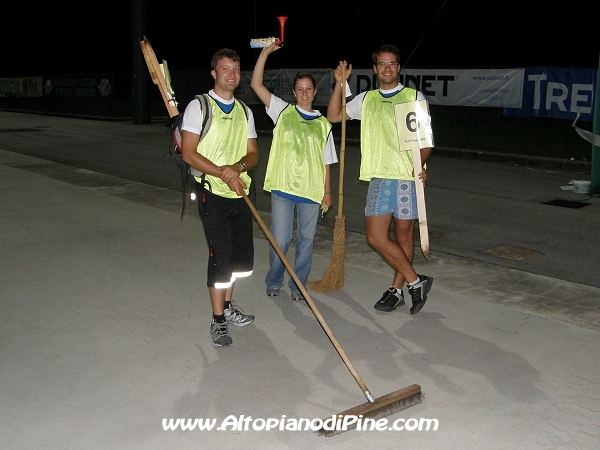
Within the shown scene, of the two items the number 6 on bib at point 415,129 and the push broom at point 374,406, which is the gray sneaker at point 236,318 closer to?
the push broom at point 374,406

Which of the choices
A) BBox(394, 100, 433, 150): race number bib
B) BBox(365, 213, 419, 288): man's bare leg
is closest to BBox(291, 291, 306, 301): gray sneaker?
BBox(365, 213, 419, 288): man's bare leg

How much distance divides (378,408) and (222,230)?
173 centimetres

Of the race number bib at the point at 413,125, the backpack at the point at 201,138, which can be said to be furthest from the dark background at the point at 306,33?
the backpack at the point at 201,138

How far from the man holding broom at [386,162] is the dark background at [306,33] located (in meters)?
19.4

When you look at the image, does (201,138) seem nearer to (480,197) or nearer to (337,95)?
(337,95)

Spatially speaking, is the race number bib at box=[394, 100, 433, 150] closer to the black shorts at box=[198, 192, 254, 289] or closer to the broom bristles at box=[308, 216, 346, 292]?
the broom bristles at box=[308, 216, 346, 292]

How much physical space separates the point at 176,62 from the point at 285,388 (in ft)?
159

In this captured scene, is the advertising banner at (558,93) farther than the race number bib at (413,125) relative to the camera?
Yes

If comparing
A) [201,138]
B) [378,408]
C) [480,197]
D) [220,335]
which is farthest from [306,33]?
[378,408]

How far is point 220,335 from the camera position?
5.06 metres

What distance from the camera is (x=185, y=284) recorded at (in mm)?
6473

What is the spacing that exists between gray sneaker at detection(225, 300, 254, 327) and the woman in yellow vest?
75 centimetres

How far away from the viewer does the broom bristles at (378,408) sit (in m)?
3.86

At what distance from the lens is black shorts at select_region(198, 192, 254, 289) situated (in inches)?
198
